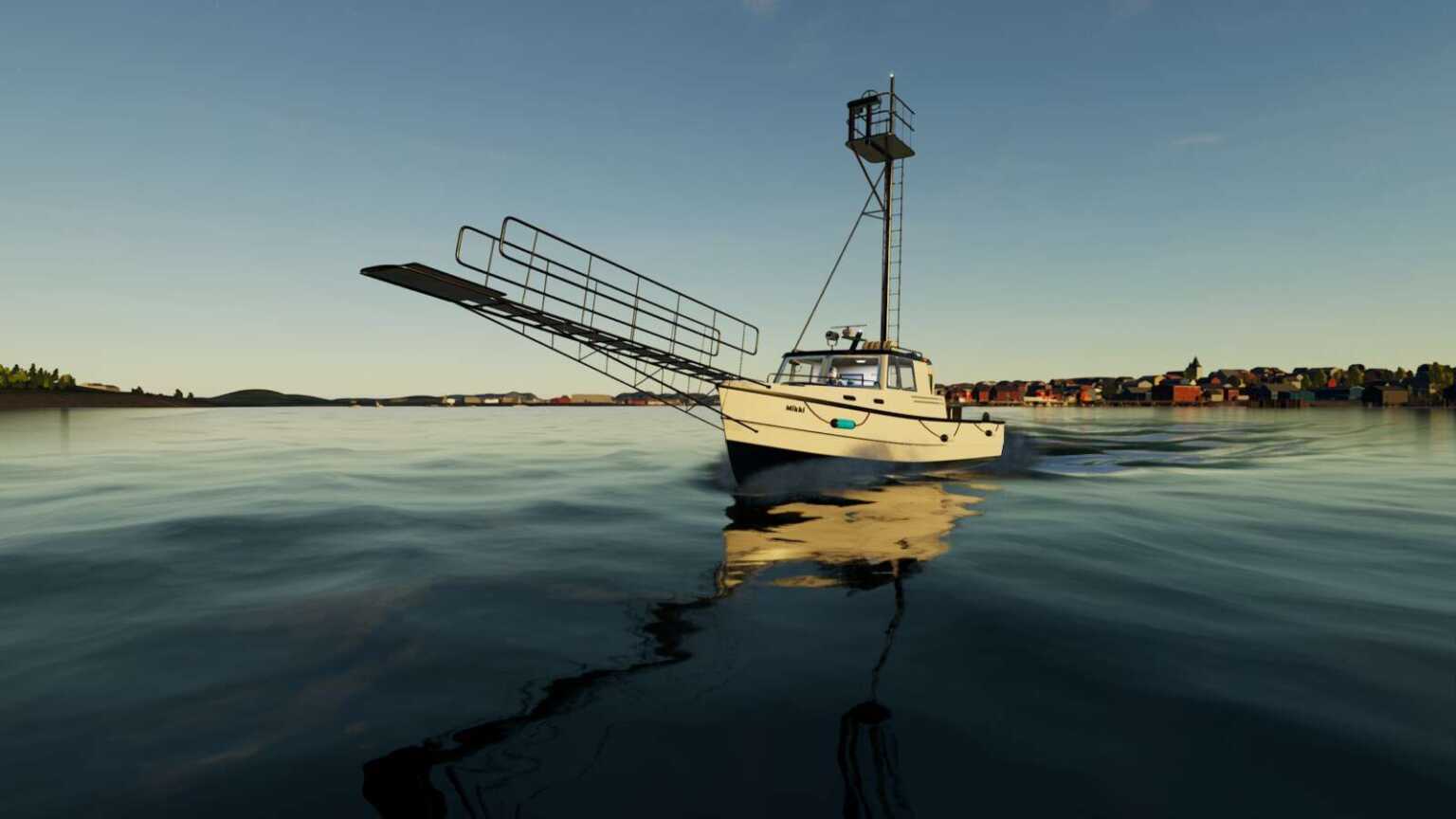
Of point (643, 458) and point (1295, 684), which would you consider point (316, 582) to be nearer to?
point (1295, 684)

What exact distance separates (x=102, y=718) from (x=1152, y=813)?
21.8 feet

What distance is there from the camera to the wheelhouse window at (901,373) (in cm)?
1775

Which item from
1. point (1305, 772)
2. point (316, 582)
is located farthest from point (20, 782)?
point (1305, 772)

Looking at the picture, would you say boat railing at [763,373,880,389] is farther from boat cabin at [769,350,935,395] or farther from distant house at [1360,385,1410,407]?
distant house at [1360,385,1410,407]

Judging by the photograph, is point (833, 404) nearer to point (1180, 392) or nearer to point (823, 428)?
point (823, 428)

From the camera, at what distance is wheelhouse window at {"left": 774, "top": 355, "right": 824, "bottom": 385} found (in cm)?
1791

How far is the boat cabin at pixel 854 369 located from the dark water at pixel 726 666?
22.8 ft

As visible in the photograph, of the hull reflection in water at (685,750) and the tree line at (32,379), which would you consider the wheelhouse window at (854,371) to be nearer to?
the hull reflection in water at (685,750)

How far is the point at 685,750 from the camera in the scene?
3.62 m

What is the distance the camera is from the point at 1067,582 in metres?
7.12

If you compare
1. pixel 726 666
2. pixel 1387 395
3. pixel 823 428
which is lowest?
pixel 726 666

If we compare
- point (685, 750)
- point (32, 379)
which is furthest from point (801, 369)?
point (32, 379)

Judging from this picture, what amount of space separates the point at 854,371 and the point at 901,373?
161cm

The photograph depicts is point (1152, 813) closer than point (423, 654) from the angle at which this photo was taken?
Yes
